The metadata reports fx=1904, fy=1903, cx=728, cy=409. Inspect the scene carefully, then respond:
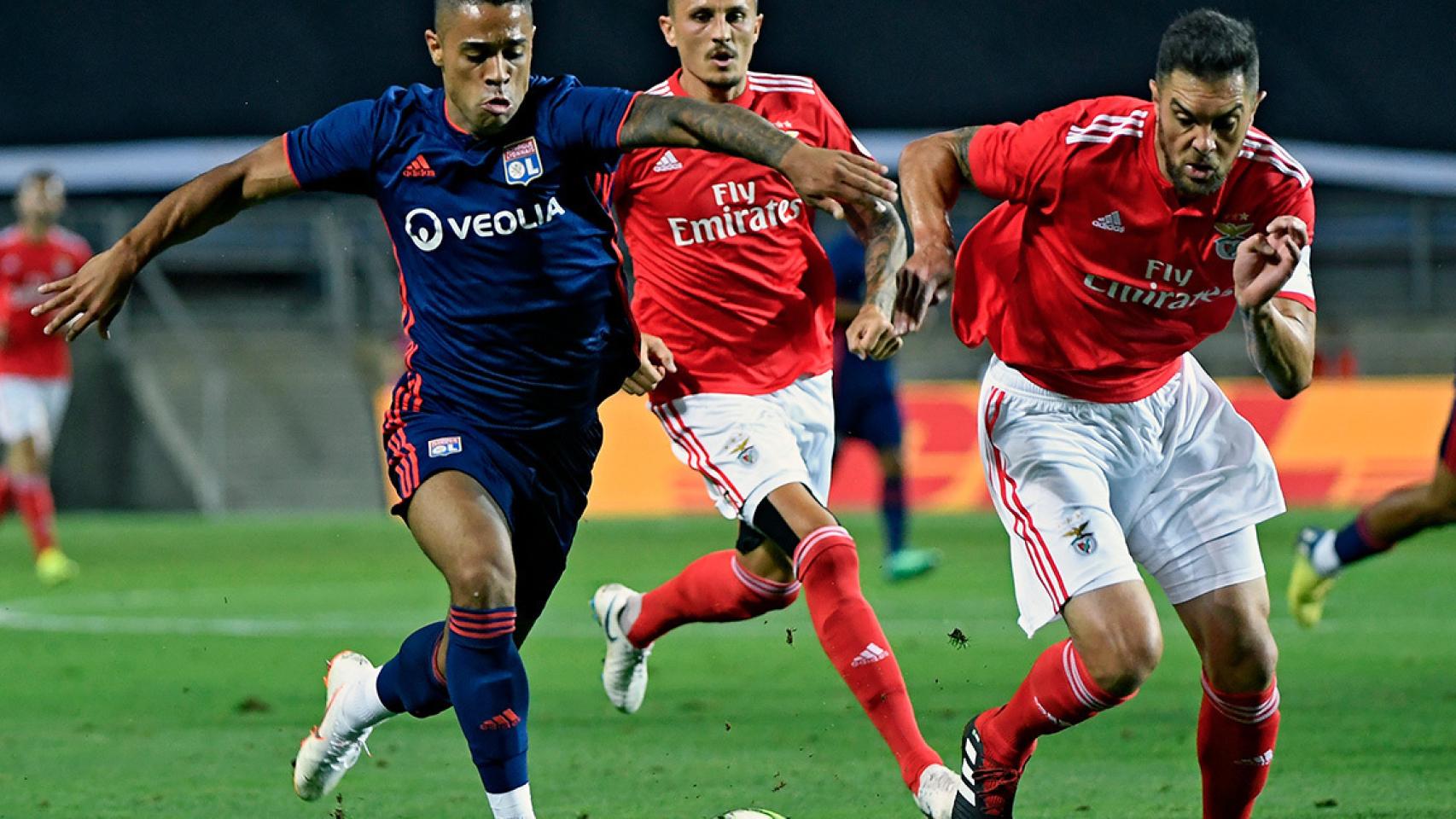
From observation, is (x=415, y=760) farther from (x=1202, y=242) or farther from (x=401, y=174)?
(x=1202, y=242)

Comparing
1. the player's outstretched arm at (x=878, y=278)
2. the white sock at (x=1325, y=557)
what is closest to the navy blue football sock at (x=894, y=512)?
the white sock at (x=1325, y=557)

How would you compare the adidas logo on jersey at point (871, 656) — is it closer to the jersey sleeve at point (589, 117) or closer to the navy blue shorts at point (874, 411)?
the jersey sleeve at point (589, 117)

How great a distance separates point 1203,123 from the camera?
4.70 meters

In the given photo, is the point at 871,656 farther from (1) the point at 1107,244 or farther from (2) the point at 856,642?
(1) the point at 1107,244

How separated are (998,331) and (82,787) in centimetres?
327

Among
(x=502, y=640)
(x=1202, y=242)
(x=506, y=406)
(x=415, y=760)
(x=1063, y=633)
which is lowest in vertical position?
(x=1063, y=633)

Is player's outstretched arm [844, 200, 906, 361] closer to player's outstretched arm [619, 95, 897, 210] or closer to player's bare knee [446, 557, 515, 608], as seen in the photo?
player's outstretched arm [619, 95, 897, 210]

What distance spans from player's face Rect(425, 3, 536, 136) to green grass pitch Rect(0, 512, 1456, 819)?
210 centimetres

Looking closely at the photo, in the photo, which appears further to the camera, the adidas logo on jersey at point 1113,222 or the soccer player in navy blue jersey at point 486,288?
the adidas logo on jersey at point 1113,222

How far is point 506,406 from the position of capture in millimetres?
5324

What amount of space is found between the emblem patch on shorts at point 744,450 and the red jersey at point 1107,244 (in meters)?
1.28

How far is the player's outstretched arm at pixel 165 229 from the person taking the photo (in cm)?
498

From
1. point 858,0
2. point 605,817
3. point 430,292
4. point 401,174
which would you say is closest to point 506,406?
point 430,292

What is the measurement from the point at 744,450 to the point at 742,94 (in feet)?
4.22
